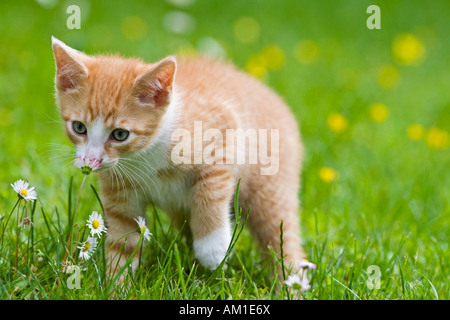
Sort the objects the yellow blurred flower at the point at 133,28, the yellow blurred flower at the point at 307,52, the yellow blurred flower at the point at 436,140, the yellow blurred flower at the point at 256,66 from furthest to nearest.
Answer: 1. the yellow blurred flower at the point at 307,52
2. the yellow blurred flower at the point at 133,28
3. the yellow blurred flower at the point at 256,66
4. the yellow blurred flower at the point at 436,140

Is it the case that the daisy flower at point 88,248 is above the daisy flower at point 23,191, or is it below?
below

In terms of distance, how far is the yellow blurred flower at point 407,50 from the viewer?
17.6ft

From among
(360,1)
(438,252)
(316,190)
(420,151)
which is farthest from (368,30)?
(438,252)

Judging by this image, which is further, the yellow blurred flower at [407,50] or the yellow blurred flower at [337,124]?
the yellow blurred flower at [407,50]

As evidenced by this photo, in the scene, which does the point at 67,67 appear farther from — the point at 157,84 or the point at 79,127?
the point at 157,84

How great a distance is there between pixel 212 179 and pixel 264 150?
0.36 m

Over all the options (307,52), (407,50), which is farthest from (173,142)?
(407,50)

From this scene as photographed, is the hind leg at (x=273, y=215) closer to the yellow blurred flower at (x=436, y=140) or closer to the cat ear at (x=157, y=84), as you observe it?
the cat ear at (x=157, y=84)

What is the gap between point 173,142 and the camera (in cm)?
214

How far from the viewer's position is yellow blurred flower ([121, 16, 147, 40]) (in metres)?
4.93

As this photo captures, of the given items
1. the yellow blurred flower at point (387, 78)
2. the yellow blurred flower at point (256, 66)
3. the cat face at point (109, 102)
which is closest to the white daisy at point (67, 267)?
the cat face at point (109, 102)

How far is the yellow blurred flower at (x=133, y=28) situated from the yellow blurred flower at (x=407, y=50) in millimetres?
2276

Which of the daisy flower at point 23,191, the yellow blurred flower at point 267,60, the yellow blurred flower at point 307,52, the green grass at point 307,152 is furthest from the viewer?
the yellow blurred flower at point 307,52
